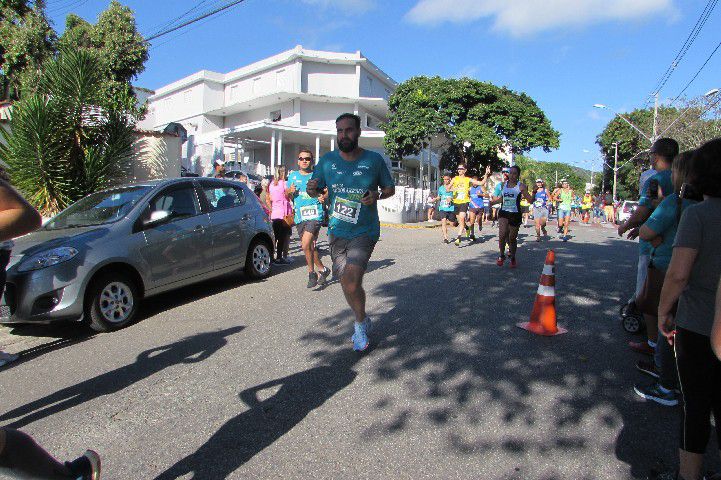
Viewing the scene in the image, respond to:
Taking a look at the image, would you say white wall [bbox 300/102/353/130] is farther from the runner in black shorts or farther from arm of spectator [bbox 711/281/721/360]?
arm of spectator [bbox 711/281/721/360]

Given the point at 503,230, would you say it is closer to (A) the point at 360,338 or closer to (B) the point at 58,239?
(A) the point at 360,338

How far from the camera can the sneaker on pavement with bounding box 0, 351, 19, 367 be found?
14.9 feet

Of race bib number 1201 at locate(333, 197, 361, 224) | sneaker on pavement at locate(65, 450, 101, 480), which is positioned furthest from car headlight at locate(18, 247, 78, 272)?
sneaker on pavement at locate(65, 450, 101, 480)

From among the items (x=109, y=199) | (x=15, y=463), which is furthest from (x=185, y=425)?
(x=109, y=199)

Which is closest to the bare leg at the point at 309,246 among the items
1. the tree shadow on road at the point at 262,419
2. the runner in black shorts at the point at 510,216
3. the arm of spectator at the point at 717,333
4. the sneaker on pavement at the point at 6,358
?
the tree shadow on road at the point at 262,419

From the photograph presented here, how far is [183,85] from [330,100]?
647 inches

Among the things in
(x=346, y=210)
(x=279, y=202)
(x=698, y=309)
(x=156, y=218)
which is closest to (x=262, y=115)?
(x=279, y=202)

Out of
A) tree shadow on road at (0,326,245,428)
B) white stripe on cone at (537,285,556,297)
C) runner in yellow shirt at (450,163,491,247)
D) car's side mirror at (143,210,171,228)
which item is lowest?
tree shadow on road at (0,326,245,428)

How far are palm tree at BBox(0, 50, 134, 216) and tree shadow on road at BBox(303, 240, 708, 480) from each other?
22.0 ft

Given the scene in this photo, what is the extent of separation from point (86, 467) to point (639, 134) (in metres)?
60.7

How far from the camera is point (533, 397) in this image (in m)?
3.52

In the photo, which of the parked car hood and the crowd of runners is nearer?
the crowd of runners

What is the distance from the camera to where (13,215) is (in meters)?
1.93

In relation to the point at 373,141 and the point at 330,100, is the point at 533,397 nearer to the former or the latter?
the point at 373,141
